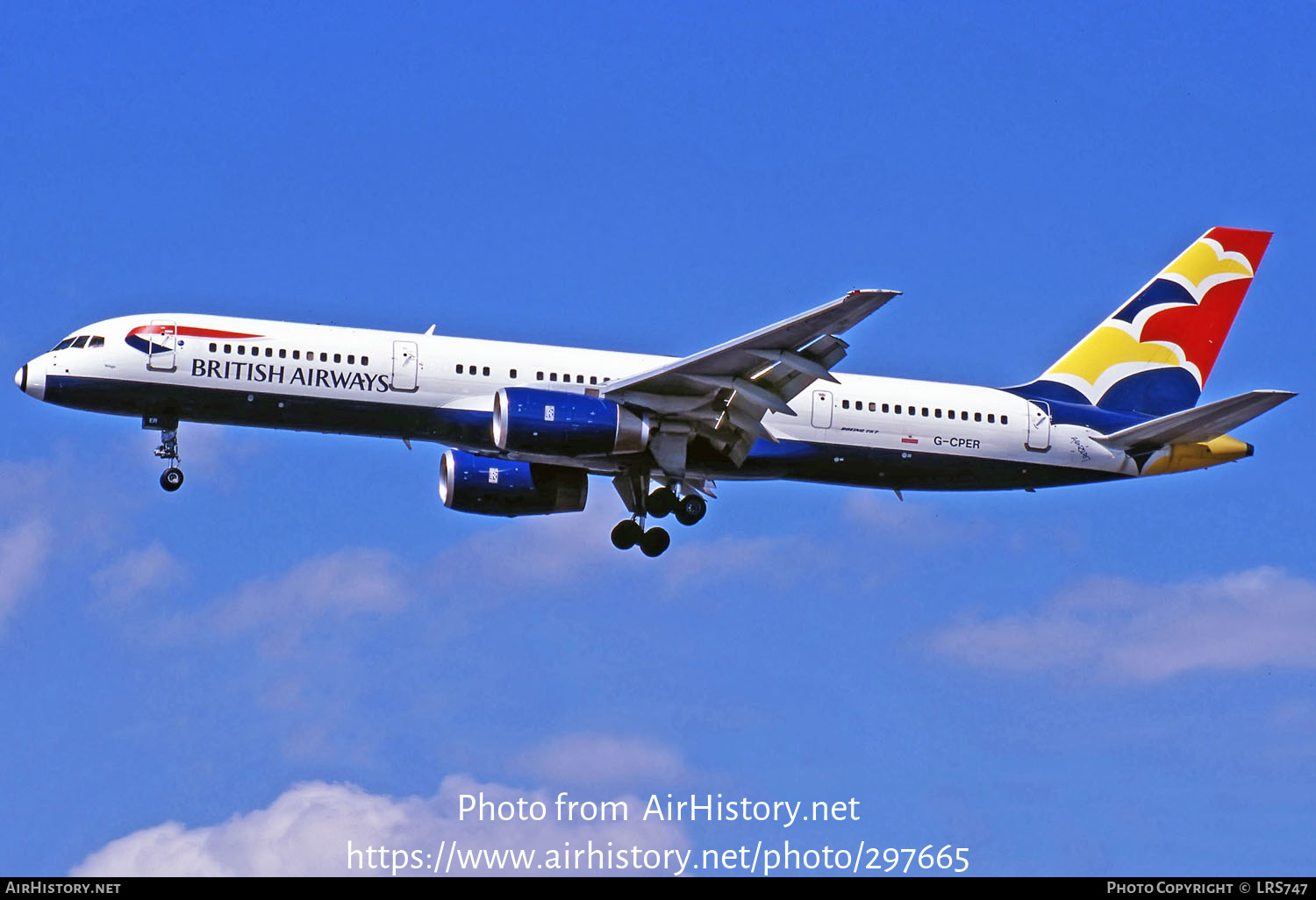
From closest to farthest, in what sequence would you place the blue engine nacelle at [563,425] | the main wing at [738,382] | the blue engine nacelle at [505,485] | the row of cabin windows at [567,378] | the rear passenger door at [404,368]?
the main wing at [738,382] < the blue engine nacelle at [563,425] < the rear passenger door at [404,368] < the row of cabin windows at [567,378] < the blue engine nacelle at [505,485]

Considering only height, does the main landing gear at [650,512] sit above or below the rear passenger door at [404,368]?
below

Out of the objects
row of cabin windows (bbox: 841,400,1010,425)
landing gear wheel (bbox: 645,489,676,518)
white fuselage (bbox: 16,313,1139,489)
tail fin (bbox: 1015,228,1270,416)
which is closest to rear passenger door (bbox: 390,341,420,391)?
white fuselage (bbox: 16,313,1139,489)

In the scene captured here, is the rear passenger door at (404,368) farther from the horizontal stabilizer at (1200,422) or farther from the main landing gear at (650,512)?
the horizontal stabilizer at (1200,422)

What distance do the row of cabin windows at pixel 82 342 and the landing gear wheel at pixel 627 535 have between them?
1365 cm

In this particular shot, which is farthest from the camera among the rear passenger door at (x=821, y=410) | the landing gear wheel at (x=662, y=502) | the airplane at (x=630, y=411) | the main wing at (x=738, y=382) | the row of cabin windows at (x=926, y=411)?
the landing gear wheel at (x=662, y=502)

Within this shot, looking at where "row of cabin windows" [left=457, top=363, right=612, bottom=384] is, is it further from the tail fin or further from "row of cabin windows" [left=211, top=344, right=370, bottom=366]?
the tail fin

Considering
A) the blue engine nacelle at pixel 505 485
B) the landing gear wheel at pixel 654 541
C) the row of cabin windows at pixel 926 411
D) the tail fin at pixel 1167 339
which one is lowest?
the landing gear wheel at pixel 654 541

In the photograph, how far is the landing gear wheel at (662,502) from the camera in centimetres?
4956

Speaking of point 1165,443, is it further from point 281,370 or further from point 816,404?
point 281,370

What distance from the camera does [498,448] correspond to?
1781 inches

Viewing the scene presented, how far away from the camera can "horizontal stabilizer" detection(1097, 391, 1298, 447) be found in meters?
46.3

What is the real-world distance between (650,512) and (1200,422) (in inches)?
548

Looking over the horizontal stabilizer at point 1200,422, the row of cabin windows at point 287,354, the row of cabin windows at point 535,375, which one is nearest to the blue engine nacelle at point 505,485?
the row of cabin windows at point 535,375
